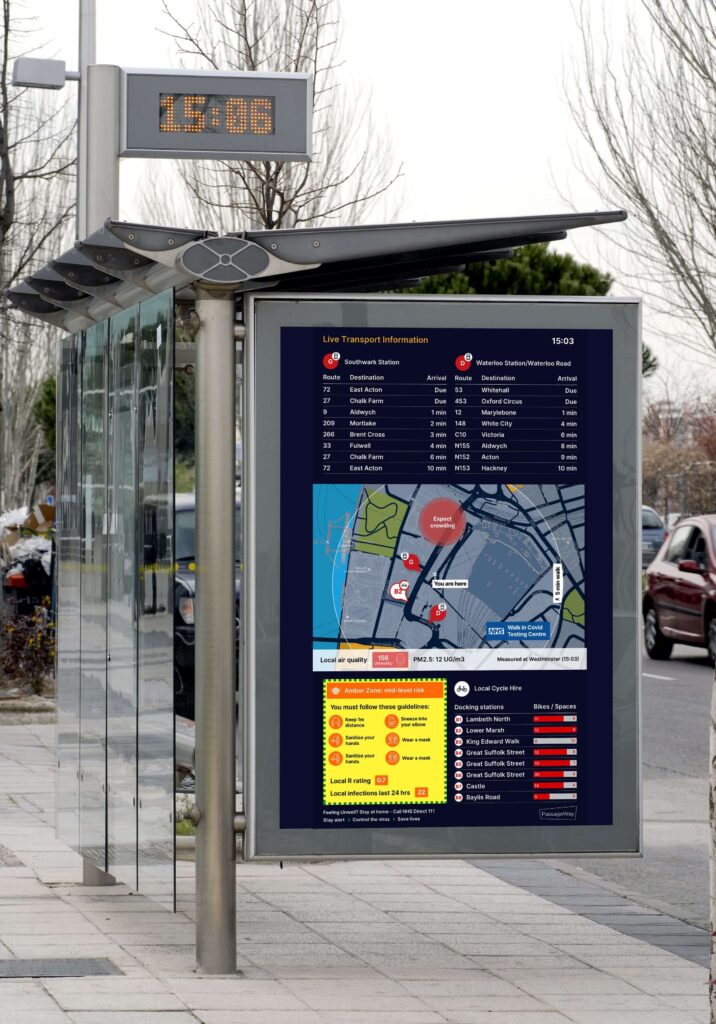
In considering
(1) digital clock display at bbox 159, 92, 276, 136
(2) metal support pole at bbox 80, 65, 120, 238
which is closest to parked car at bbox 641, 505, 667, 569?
(2) metal support pole at bbox 80, 65, 120, 238

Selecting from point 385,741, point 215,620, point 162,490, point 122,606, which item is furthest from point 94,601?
point 385,741

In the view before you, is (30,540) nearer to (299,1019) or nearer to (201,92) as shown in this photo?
(201,92)

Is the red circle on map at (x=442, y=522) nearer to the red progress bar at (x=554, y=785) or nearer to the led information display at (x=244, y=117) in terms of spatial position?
the red progress bar at (x=554, y=785)

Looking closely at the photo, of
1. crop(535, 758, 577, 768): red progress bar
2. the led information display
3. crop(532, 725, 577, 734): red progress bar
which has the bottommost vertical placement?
crop(535, 758, 577, 768): red progress bar

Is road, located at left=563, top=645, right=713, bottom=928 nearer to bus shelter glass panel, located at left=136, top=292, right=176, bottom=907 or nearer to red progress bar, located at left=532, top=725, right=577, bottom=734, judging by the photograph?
red progress bar, located at left=532, top=725, right=577, bottom=734

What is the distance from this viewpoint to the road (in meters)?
8.80

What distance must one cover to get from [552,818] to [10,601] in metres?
12.5

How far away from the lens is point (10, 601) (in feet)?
60.1

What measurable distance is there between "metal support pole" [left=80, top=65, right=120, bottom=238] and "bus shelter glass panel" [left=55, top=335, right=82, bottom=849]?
67 cm

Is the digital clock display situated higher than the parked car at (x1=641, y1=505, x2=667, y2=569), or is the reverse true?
the digital clock display

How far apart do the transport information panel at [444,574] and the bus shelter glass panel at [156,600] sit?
0.30 m

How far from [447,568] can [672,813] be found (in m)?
5.32

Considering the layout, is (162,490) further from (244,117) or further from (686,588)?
(686,588)

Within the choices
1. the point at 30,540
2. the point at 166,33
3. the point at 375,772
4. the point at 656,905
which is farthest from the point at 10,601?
the point at 375,772
